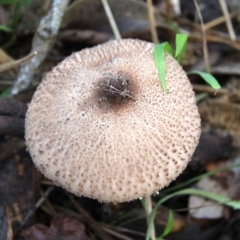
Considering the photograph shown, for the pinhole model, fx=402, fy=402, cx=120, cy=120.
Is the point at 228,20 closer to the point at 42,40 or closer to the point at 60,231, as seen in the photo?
the point at 42,40

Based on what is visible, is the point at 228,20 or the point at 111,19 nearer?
the point at 111,19

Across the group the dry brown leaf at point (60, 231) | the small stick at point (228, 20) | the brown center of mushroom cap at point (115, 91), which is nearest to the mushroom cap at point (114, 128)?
the brown center of mushroom cap at point (115, 91)

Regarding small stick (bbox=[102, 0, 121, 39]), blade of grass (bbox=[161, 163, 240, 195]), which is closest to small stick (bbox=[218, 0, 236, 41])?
small stick (bbox=[102, 0, 121, 39])

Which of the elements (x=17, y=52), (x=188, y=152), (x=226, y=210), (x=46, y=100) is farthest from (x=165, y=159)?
(x=17, y=52)


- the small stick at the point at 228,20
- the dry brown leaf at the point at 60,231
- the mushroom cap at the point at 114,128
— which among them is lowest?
the dry brown leaf at the point at 60,231

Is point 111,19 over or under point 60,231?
over

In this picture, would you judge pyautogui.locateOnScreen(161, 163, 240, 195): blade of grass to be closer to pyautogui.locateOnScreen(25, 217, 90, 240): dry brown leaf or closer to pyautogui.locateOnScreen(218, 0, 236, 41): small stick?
pyautogui.locateOnScreen(25, 217, 90, 240): dry brown leaf

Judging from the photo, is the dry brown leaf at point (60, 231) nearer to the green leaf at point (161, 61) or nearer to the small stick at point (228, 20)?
the green leaf at point (161, 61)

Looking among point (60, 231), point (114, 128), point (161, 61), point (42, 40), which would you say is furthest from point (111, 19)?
point (60, 231)

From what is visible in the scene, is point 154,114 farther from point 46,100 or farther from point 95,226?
point 95,226
